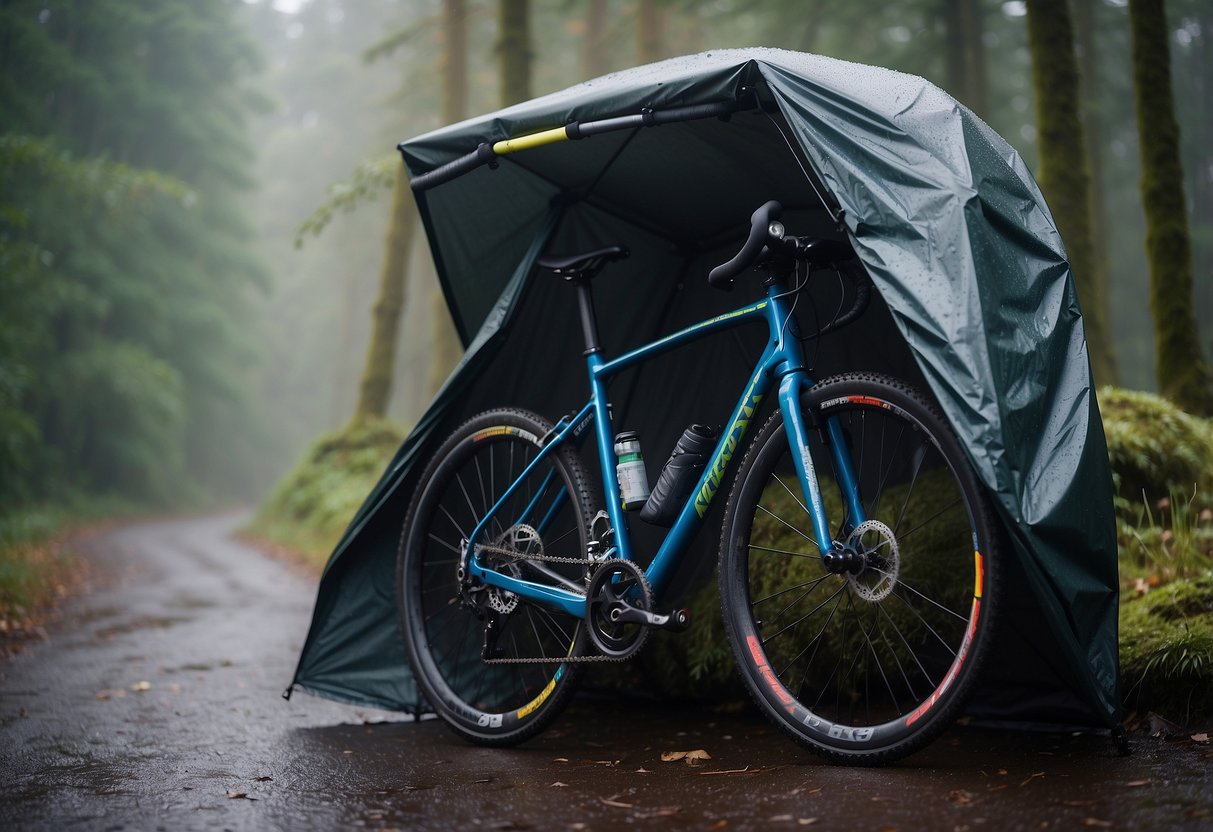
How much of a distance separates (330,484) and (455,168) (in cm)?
1264

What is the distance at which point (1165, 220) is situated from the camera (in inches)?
266

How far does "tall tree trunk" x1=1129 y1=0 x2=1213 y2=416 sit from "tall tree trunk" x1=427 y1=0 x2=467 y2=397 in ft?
35.2

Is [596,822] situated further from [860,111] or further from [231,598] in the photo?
[231,598]

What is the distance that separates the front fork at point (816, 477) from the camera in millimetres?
2830

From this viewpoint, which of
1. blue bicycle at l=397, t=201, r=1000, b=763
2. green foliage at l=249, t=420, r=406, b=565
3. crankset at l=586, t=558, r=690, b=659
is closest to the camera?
blue bicycle at l=397, t=201, r=1000, b=763

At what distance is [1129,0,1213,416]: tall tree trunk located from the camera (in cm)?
669

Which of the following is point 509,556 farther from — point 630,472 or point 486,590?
point 630,472

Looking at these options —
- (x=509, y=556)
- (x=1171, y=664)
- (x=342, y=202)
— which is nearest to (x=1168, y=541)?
(x=1171, y=664)

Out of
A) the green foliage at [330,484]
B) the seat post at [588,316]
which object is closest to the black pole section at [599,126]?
the seat post at [588,316]

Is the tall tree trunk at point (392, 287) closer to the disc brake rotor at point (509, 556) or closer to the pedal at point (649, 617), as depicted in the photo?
the disc brake rotor at point (509, 556)

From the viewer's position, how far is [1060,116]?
702 cm

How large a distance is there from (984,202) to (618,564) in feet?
5.25

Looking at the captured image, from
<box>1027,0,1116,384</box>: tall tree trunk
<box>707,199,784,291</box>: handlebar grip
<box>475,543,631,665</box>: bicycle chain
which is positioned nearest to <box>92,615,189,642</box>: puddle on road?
<box>475,543,631,665</box>: bicycle chain

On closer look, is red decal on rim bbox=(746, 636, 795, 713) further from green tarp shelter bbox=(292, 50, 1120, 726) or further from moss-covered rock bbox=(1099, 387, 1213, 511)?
moss-covered rock bbox=(1099, 387, 1213, 511)
